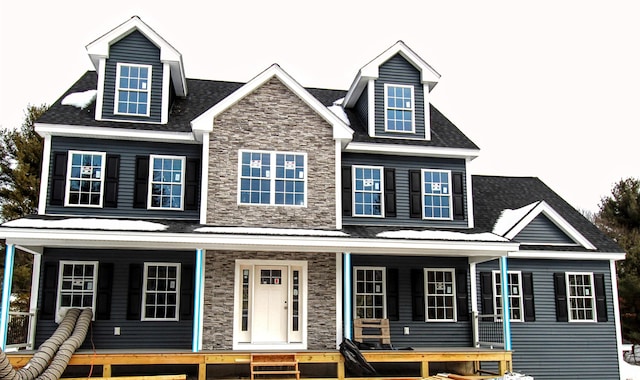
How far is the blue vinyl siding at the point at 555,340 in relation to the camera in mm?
16422

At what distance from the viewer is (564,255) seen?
55.5ft

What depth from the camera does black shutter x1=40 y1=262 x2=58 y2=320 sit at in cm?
1386

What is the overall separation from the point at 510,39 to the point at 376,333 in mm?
15363

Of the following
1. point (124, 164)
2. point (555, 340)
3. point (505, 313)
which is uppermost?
point (124, 164)

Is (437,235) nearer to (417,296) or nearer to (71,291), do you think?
(417,296)

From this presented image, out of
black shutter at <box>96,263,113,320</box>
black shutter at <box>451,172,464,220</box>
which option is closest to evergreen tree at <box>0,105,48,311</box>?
black shutter at <box>96,263,113,320</box>

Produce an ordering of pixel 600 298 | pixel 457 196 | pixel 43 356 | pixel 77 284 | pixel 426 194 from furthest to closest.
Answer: pixel 600 298, pixel 457 196, pixel 426 194, pixel 77 284, pixel 43 356

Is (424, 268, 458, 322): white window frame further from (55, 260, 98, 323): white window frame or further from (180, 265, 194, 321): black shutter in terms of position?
(55, 260, 98, 323): white window frame

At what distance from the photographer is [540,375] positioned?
16.4 meters

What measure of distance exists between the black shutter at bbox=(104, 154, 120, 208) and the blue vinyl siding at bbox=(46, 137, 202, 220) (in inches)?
4.0

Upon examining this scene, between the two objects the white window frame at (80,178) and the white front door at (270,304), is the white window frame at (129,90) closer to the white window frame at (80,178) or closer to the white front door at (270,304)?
the white window frame at (80,178)

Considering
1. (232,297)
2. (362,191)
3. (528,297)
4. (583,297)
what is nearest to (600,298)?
(583,297)

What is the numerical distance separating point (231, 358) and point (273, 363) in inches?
37.2

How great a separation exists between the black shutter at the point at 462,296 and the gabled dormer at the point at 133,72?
9.06m
